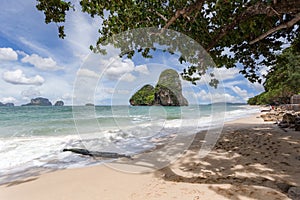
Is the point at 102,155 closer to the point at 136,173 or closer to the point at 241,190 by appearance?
the point at 136,173

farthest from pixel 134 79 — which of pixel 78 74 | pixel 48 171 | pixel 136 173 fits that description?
pixel 48 171

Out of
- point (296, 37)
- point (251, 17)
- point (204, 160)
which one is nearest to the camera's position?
point (204, 160)

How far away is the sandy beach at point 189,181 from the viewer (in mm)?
2736

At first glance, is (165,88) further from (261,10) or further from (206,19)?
(261,10)

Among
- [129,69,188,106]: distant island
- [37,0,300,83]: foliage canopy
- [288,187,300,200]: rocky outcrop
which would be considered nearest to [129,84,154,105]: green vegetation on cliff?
[129,69,188,106]: distant island

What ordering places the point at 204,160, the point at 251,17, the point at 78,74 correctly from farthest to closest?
the point at 78,74 < the point at 251,17 < the point at 204,160

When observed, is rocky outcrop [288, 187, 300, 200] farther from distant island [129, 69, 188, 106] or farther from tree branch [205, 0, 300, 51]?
distant island [129, 69, 188, 106]

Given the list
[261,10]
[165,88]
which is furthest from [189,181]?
[165,88]

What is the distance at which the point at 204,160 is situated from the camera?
4562 mm

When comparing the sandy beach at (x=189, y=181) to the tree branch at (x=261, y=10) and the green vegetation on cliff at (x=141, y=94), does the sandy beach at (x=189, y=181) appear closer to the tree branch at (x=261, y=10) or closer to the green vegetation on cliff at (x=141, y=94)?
the tree branch at (x=261, y=10)

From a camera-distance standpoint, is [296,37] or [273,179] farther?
[296,37]

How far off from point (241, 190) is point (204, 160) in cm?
192

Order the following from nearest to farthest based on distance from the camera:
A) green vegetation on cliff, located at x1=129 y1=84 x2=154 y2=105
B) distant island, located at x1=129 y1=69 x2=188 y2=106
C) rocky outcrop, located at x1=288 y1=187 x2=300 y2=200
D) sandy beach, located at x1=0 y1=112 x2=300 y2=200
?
rocky outcrop, located at x1=288 y1=187 x2=300 y2=200
sandy beach, located at x1=0 y1=112 x2=300 y2=200
distant island, located at x1=129 y1=69 x2=188 y2=106
green vegetation on cliff, located at x1=129 y1=84 x2=154 y2=105

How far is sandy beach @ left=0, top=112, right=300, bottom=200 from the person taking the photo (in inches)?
108
